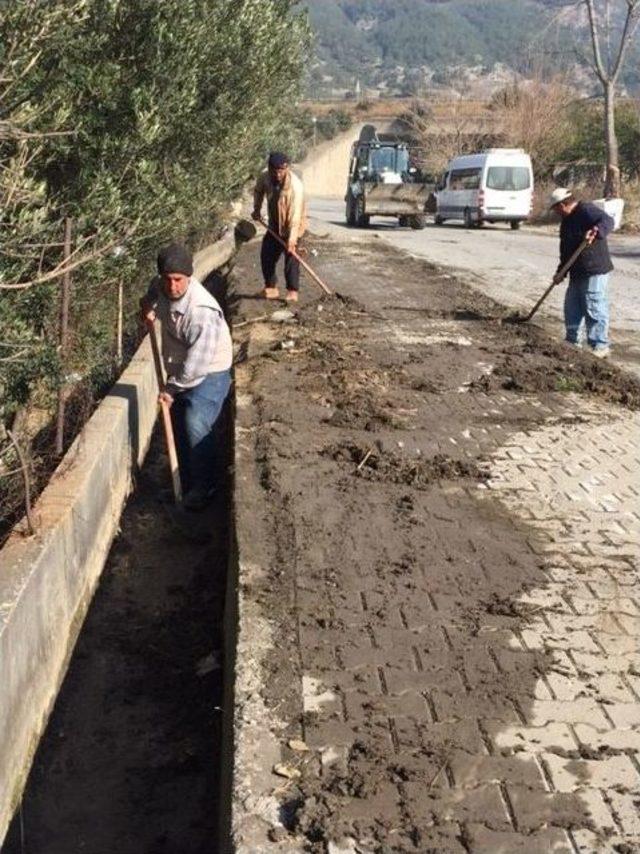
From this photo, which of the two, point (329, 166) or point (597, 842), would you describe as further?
point (329, 166)

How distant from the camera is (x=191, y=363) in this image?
768 centimetres

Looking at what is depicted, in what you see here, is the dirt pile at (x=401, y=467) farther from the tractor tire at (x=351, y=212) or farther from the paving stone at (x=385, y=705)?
the tractor tire at (x=351, y=212)

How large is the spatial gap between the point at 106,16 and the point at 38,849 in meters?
6.15

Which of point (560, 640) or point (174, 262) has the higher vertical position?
point (174, 262)

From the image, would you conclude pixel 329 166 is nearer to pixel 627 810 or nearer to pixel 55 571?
pixel 55 571

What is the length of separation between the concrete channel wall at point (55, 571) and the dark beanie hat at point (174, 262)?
1.04 metres

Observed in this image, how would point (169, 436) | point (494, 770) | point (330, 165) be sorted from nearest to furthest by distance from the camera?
point (494, 770), point (169, 436), point (330, 165)

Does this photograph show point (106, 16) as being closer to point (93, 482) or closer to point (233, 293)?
point (93, 482)

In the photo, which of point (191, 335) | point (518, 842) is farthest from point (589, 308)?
point (518, 842)

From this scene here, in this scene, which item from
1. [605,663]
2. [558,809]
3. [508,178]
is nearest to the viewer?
[558,809]

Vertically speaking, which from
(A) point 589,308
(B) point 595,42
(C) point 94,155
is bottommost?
(A) point 589,308

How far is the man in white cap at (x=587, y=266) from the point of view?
1095 centimetres

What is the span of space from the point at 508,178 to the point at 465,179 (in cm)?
176

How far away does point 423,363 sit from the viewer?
10109 mm
